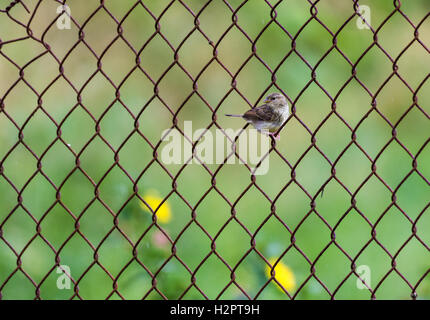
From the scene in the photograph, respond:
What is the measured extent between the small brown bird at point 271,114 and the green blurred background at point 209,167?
681 millimetres

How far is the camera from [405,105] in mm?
4641

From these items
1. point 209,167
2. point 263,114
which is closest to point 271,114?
point 263,114

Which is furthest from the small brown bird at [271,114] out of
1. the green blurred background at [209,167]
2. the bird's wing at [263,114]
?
the green blurred background at [209,167]

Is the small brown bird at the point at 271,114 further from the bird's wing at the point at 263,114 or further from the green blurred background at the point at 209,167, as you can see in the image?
the green blurred background at the point at 209,167

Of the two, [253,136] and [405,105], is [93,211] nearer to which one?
[253,136]

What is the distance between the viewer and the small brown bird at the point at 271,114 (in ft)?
7.02

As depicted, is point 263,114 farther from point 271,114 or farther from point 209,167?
point 209,167

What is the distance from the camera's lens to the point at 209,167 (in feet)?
13.7

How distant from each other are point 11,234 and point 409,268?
1895 mm

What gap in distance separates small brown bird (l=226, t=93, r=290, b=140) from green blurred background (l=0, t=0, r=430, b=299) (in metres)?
0.68

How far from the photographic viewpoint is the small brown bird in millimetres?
2139

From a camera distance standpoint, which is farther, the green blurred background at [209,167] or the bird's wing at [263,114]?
the green blurred background at [209,167]
